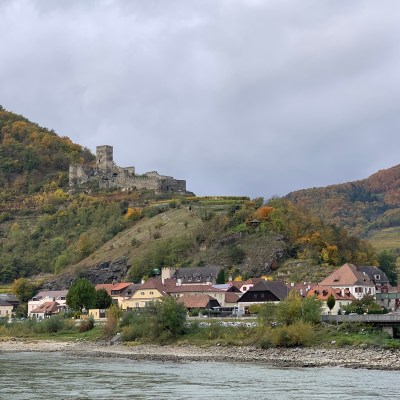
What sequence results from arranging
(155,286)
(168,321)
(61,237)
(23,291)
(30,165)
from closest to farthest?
(168,321) → (155,286) → (23,291) → (61,237) → (30,165)

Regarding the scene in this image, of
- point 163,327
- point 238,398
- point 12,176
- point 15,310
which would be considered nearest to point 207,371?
point 238,398

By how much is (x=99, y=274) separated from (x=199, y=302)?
29.4 meters

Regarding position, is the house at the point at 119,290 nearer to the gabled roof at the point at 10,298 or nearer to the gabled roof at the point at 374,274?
the gabled roof at the point at 10,298

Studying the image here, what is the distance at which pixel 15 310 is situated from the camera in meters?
119

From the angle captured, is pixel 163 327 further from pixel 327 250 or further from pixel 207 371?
pixel 327 250

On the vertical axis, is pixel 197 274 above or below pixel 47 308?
above

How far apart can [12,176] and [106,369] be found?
126 metres

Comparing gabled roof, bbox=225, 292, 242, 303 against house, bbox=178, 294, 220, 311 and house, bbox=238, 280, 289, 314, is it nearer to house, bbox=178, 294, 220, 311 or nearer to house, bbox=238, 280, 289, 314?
house, bbox=178, 294, 220, 311

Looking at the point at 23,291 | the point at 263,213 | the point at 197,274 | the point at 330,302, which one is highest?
the point at 263,213

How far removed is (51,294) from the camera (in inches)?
4648

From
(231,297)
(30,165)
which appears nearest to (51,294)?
(231,297)

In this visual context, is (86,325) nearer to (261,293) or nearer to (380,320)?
(261,293)

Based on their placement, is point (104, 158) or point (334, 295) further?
point (104, 158)

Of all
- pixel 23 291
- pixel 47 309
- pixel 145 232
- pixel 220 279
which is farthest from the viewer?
pixel 145 232
